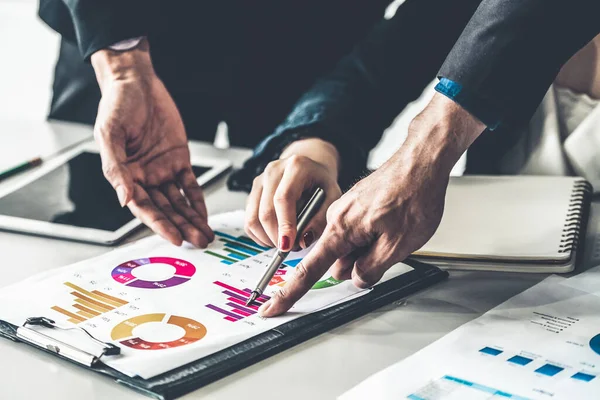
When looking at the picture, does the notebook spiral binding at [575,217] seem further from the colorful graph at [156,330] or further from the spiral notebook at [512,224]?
the colorful graph at [156,330]

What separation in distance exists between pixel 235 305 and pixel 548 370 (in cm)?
32

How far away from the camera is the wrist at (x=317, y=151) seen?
113 centimetres

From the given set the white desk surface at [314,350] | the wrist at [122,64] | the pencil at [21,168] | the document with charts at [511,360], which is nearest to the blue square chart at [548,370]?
the document with charts at [511,360]

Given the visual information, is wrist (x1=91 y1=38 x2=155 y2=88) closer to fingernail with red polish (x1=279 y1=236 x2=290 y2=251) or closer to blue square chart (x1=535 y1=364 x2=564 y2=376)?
fingernail with red polish (x1=279 y1=236 x2=290 y2=251)

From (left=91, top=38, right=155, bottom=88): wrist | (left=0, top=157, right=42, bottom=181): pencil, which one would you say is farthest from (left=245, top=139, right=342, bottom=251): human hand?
(left=0, top=157, right=42, bottom=181): pencil

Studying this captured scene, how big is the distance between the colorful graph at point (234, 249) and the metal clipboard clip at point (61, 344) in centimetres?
23

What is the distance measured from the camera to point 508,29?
81 centimetres

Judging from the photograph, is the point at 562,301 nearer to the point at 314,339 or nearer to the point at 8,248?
the point at 314,339

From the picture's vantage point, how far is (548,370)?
2.25ft

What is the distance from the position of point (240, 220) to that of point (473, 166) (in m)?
0.43

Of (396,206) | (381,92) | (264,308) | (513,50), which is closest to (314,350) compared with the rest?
(264,308)

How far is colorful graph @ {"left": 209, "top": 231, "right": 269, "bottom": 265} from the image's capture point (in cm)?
94

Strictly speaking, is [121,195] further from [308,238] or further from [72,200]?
[308,238]

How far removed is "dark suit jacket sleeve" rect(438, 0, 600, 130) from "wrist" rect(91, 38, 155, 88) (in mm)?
557
